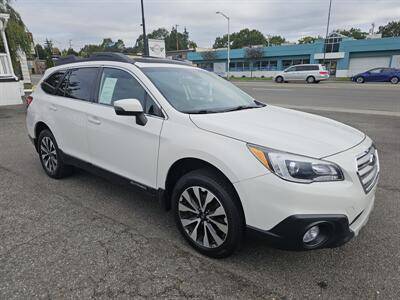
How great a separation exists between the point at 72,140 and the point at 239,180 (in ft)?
8.38

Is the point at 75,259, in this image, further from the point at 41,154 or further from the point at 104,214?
the point at 41,154

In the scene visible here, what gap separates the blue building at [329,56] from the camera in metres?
39.6

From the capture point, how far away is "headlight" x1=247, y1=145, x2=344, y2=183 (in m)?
2.12

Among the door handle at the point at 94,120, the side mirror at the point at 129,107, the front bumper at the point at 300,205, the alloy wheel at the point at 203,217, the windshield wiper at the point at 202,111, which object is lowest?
the alloy wheel at the point at 203,217

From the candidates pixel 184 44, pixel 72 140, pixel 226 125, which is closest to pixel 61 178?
pixel 72 140

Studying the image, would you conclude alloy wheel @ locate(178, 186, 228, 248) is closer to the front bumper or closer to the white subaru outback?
the white subaru outback

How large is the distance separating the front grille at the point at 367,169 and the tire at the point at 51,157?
3.68m

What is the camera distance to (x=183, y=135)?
259 cm

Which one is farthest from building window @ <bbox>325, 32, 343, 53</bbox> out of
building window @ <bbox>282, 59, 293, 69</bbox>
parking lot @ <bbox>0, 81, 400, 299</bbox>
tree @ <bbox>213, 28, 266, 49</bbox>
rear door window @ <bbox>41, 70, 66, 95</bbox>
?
tree @ <bbox>213, 28, 266, 49</bbox>

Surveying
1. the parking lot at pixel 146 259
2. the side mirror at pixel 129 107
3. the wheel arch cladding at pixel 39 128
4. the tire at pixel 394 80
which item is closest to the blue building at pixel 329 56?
the tire at pixel 394 80

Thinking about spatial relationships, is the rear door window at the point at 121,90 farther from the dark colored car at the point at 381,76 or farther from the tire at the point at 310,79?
the dark colored car at the point at 381,76

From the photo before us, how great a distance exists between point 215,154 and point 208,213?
550 mm

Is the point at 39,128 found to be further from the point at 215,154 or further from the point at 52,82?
the point at 215,154

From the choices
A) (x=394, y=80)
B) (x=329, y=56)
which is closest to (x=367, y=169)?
(x=394, y=80)
